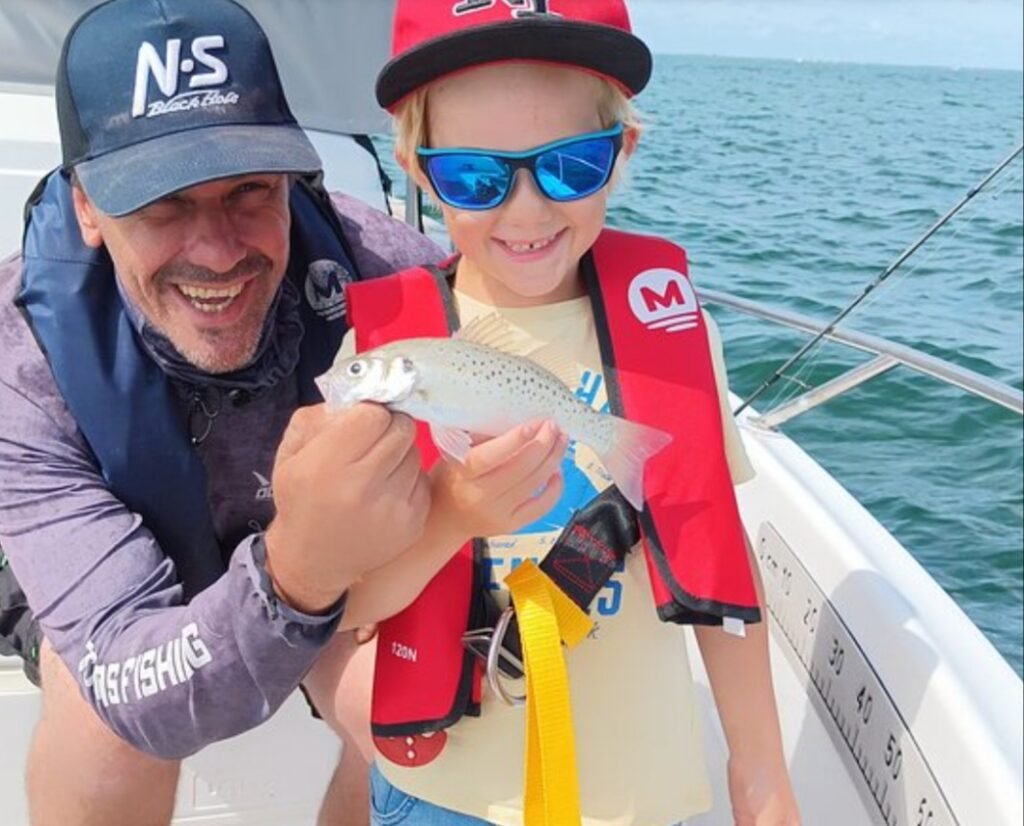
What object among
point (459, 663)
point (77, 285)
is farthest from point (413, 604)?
point (77, 285)

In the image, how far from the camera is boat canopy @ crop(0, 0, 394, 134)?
3.29 metres

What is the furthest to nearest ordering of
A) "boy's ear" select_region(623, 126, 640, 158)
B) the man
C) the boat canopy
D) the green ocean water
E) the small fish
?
Answer: the green ocean water
the boat canopy
the man
"boy's ear" select_region(623, 126, 640, 158)
the small fish

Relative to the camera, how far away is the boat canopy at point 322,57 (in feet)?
10.8

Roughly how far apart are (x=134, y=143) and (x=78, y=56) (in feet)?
0.64

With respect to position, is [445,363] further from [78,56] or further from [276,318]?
[78,56]

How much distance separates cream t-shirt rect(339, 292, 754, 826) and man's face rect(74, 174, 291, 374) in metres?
0.44

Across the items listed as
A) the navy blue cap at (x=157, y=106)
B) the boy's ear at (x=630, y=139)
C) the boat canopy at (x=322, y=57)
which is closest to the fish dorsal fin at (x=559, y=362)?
the boy's ear at (x=630, y=139)

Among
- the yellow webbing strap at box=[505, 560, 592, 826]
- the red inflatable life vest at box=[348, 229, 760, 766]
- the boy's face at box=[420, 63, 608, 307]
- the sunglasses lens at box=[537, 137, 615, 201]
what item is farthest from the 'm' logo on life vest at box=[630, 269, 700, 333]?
the yellow webbing strap at box=[505, 560, 592, 826]

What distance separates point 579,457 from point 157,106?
3.16 ft

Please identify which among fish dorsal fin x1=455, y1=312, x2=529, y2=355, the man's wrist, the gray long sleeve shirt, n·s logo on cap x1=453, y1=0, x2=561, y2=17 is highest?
n·s logo on cap x1=453, y1=0, x2=561, y2=17

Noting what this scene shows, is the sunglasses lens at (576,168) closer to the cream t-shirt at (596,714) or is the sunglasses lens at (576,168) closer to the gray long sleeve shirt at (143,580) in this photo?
the cream t-shirt at (596,714)

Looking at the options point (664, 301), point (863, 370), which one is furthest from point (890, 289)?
point (664, 301)

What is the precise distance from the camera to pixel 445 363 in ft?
4.66

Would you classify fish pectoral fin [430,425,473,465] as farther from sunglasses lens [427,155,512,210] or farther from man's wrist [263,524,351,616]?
sunglasses lens [427,155,512,210]
